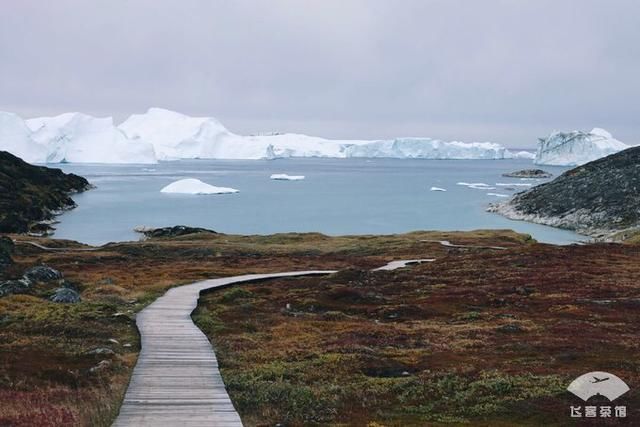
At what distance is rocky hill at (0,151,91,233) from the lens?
121562 mm

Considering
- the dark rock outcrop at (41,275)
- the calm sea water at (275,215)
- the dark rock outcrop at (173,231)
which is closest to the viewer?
the dark rock outcrop at (41,275)

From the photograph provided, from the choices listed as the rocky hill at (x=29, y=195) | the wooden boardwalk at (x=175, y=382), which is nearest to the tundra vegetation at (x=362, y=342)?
the wooden boardwalk at (x=175, y=382)

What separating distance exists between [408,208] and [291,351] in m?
152

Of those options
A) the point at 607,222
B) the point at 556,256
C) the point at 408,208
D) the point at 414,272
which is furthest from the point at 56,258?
the point at 408,208

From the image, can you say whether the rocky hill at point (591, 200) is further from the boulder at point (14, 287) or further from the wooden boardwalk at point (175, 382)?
the wooden boardwalk at point (175, 382)

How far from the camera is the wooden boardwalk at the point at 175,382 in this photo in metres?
14.8

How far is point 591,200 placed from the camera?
14200 cm

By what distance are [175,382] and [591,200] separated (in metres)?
140

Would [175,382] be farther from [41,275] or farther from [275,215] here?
[275,215]

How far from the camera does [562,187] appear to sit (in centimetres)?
15225

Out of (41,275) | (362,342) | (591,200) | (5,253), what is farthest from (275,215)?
(362,342)

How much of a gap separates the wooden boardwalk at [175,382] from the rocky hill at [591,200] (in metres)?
106

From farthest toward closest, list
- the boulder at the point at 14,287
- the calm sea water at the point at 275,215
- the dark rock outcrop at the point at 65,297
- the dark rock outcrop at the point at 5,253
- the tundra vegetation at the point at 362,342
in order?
the calm sea water at the point at 275,215 → the dark rock outcrop at the point at 5,253 → the boulder at the point at 14,287 → the dark rock outcrop at the point at 65,297 → the tundra vegetation at the point at 362,342

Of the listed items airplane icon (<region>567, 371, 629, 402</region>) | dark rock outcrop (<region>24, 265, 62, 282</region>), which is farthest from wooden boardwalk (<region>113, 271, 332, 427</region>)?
dark rock outcrop (<region>24, 265, 62, 282</region>)
